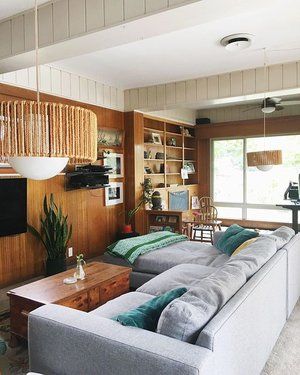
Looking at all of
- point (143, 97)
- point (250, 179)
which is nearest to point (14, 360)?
point (143, 97)

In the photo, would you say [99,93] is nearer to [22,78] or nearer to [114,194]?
[22,78]

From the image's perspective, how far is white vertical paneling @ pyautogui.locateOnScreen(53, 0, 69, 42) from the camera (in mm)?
2525

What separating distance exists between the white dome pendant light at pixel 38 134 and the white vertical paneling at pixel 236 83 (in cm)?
381

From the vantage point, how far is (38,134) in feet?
3.97

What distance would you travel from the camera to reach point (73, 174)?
4648mm

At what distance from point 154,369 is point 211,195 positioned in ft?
22.6

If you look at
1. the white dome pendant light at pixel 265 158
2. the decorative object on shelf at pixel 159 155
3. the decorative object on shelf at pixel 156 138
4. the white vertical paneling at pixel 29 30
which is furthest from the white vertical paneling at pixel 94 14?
the decorative object on shelf at pixel 159 155

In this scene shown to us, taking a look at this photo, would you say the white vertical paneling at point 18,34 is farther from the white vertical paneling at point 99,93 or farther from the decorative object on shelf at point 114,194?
the decorative object on shelf at point 114,194

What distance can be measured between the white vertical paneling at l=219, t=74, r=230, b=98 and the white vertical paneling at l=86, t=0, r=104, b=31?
281cm

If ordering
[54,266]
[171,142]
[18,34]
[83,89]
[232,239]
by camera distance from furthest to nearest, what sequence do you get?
[171,142], [83,89], [54,266], [232,239], [18,34]

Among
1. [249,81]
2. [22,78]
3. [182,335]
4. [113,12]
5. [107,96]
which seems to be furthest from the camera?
[107,96]

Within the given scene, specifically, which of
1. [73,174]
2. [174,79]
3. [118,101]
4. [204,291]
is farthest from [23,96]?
[204,291]

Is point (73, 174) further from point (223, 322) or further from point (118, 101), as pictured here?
point (223, 322)

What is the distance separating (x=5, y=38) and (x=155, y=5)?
1.56 metres
